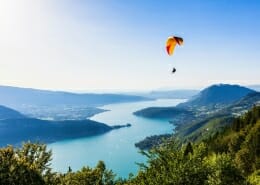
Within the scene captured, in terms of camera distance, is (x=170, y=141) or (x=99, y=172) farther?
(x=99, y=172)

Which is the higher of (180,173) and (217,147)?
(180,173)

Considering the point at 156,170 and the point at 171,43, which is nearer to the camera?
the point at 171,43

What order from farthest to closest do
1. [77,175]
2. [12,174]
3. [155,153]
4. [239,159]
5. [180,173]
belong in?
[239,159], [77,175], [12,174], [155,153], [180,173]

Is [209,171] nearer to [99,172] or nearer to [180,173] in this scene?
[180,173]

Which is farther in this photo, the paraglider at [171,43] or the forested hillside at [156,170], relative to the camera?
the forested hillside at [156,170]

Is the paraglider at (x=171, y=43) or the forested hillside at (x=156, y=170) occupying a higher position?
the paraglider at (x=171, y=43)

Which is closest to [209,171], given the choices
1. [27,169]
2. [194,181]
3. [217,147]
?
[194,181]

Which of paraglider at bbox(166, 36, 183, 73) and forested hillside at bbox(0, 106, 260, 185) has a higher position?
paraglider at bbox(166, 36, 183, 73)

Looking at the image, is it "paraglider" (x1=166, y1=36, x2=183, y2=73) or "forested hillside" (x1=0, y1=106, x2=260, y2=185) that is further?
"forested hillside" (x1=0, y1=106, x2=260, y2=185)

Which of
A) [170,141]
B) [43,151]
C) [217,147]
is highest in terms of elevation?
[170,141]

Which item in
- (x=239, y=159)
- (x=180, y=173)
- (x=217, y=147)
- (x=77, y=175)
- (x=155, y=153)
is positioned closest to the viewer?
(x=180, y=173)

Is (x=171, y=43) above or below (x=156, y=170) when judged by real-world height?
above
